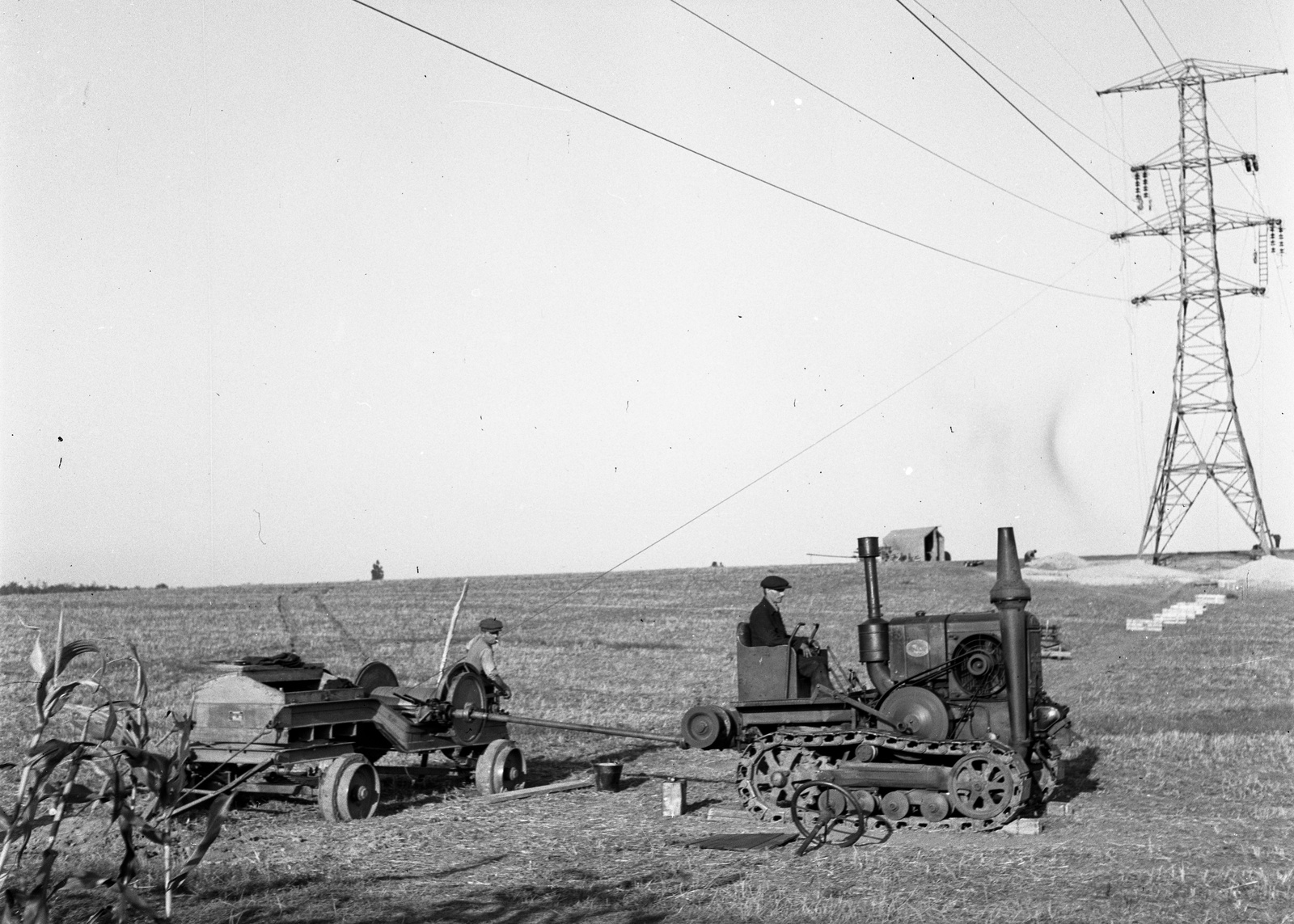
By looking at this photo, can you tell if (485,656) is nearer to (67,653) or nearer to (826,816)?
(826,816)

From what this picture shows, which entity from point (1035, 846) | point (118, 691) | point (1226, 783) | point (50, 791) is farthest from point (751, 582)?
point (50, 791)

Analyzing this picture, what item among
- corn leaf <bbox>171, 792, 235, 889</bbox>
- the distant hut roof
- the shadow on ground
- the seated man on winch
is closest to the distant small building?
the distant hut roof

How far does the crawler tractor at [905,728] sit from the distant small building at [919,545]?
50.5 metres

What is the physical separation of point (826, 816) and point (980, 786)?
133 centimetres

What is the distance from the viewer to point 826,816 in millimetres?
11516

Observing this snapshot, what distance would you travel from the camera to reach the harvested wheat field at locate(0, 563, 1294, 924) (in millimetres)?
8703

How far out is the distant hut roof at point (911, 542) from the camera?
63.8 meters

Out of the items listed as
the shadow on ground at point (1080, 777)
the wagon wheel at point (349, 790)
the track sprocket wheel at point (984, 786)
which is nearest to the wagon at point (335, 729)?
the wagon wheel at point (349, 790)

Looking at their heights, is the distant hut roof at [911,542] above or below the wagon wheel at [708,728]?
above

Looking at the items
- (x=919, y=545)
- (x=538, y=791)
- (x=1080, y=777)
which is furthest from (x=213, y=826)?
(x=919, y=545)

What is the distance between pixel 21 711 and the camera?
771 inches

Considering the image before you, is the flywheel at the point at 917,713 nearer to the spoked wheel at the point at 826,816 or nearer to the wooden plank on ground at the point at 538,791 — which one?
the spoked wheel at the point at 826,816

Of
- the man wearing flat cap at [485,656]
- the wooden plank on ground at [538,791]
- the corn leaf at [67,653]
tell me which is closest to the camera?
the corn leaf at [67,653]

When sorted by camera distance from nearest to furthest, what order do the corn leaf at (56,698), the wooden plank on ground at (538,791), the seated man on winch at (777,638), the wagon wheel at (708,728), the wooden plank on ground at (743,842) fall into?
the corn leaf at (56,698)
the wooden plank on ground at (743,842)
the wagon wheel at (708,728)
the seated man on winch at (777,638)
the wooden plank on ground at (538,791)
